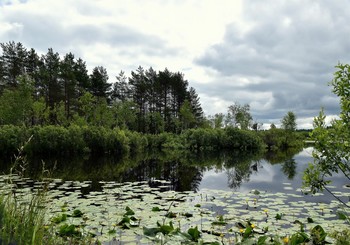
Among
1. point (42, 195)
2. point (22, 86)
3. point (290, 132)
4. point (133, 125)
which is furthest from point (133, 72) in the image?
point (42, 195)

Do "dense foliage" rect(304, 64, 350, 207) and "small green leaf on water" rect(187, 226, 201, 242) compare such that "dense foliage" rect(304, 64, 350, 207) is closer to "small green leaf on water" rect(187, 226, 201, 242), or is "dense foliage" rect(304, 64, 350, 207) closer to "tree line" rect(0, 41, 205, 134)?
"small green leaf on water" rect(187, 226, 201, 242)

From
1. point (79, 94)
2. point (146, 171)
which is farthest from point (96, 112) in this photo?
point (146, 171)

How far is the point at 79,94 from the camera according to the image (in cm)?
5244

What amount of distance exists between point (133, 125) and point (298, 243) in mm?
55686

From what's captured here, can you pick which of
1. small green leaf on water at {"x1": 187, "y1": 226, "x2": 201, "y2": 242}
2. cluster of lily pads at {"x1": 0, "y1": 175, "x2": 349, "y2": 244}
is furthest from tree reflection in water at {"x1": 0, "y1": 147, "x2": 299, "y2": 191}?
small green leaf on water at {"x1": 187, "y1": 226, "x2": 201, "y2": 242}

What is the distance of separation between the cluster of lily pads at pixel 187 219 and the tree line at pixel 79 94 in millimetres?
29033

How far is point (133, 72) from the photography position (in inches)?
2505

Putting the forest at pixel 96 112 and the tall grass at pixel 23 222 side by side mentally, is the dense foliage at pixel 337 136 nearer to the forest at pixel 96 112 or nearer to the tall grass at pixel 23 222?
the tall grass at pixel 23 222

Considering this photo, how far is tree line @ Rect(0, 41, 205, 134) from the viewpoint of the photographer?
35.3 m

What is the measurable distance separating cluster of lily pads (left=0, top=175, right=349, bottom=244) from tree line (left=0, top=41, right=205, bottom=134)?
1143 inches

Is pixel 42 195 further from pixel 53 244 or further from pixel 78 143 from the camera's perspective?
pixel 78 143

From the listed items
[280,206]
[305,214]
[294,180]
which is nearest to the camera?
Answer: [305,214]

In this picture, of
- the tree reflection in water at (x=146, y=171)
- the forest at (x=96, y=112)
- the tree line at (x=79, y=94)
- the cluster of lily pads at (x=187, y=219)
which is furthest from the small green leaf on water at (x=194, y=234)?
the tree line at (x=79, y=94)

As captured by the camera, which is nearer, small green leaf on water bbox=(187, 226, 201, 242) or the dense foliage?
the dense foliage
